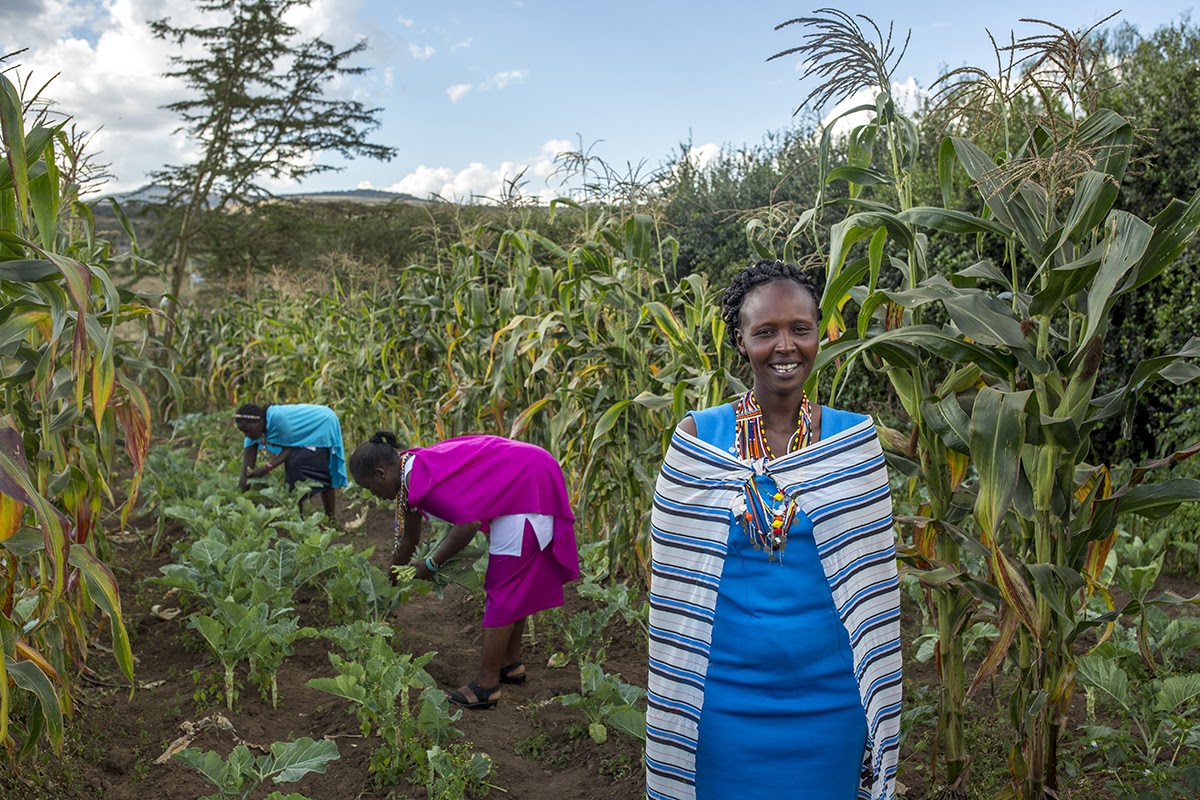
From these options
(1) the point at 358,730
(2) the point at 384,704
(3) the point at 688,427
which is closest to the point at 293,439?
(1) the point at 358,730

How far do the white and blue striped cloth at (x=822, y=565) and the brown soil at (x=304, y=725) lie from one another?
1.29 metres

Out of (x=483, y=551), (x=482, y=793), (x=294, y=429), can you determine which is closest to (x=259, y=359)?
(x=294, y=429)

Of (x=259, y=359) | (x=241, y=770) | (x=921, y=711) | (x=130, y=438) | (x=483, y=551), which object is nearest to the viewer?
(x=241, y=770)

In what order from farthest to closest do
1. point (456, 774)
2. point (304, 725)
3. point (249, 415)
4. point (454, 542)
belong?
point (249, 415) → point (454, 542) → point (304, 725) → point (456, 774)

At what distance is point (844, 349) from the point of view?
2.54 meters

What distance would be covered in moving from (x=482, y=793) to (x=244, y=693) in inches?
56.4

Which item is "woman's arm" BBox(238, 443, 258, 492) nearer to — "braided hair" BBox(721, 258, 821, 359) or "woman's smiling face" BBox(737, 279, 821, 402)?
"braided hair" BBox(721, 258, 821, 359)

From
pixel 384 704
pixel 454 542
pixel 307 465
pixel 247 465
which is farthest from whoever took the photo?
pixel 247 465

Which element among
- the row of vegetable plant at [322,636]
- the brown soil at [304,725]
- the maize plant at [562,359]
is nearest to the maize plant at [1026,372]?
the maize plant at [562,359]

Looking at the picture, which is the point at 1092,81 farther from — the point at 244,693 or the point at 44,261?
the point at 244,693

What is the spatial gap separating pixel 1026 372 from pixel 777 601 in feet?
3.70

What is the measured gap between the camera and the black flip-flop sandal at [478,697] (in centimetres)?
407

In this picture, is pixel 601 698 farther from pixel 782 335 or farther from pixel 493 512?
pixel 782 335

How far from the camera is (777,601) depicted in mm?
2012
